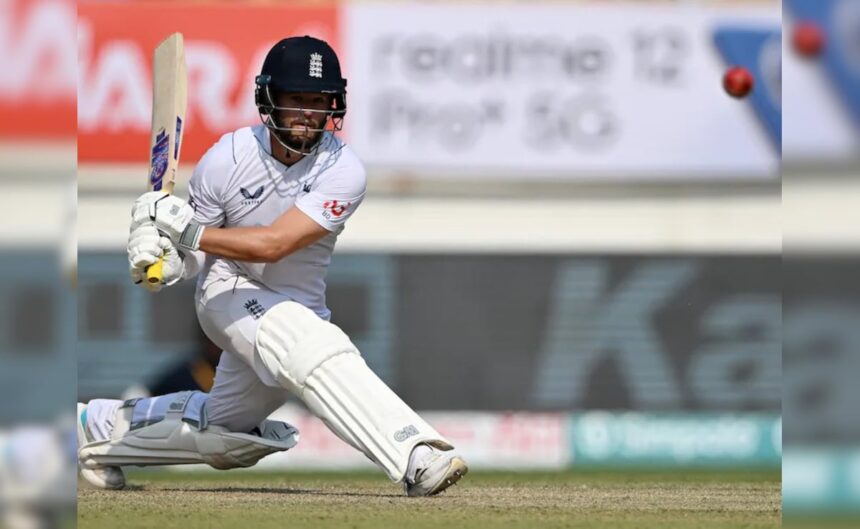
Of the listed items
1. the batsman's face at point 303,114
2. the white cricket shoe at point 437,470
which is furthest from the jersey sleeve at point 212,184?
the white cricket shoe at point 437,470

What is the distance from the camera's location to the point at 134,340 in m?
11.5

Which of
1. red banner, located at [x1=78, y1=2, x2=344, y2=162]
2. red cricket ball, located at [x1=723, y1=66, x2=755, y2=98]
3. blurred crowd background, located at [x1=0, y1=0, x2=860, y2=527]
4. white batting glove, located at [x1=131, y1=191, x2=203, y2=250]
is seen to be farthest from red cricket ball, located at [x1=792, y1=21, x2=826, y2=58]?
red banner, located at [x1=78, y1=2, x2=344, y2=162]

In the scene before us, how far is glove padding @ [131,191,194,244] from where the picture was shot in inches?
201

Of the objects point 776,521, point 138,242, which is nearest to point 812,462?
point 776,521

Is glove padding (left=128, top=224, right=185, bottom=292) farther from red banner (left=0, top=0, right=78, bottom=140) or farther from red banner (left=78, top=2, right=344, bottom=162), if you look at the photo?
red banner (left=78, top=2, right=344, bottom=162)

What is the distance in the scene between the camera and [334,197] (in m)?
5.37

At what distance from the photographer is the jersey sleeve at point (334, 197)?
17.4ft

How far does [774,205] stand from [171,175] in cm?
738

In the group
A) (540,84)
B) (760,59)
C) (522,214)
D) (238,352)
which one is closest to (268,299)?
(238,352)

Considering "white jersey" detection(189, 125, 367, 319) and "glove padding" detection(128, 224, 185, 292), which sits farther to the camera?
"white jersey" detection(189, 125, 367, 319)

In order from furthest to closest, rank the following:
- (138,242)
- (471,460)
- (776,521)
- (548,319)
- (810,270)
Answer: (548,319), (471,460), (138,242), (776,521), (810,270)

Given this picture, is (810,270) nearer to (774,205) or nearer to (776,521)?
(776,521)

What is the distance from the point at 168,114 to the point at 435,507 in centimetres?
162

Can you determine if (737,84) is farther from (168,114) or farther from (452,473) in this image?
(452,473)
